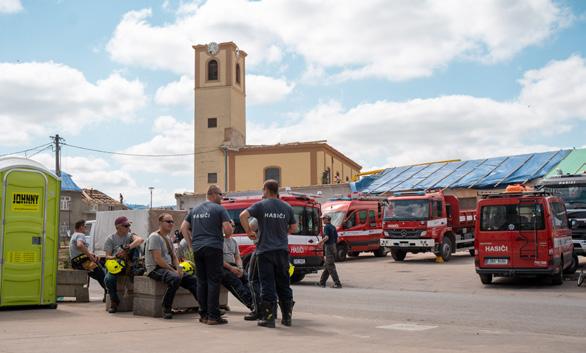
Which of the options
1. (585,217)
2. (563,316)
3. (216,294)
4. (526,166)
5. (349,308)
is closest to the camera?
(216,294)

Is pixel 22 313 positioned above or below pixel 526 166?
below

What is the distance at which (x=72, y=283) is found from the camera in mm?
12016

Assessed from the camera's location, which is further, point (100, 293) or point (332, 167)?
point (332, 167)

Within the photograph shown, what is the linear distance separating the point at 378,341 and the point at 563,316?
15.1 feet

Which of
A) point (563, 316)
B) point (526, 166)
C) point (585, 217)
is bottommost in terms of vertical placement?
point (563, 316)

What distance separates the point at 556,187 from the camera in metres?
19.5

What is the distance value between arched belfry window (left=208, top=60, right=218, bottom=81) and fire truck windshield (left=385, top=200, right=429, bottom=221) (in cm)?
4035

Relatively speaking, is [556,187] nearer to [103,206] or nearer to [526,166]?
[526,166]

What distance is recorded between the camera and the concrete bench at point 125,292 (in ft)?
33.8

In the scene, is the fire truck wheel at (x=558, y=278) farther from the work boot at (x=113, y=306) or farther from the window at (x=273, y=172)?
the window at (x=273, y=172)

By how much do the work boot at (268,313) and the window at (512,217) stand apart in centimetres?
924

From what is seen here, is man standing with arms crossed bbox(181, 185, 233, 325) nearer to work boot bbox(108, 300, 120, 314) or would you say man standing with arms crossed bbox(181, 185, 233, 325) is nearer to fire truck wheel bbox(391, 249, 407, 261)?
work boot bbox(108, 300, 120, 314)

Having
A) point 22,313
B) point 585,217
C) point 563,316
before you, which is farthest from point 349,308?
point 585,217

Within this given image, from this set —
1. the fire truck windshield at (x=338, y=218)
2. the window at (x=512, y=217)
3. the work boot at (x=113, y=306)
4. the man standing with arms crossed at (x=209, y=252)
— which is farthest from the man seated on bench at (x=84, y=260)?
the fire truck windshield at (x=338, y=218)
